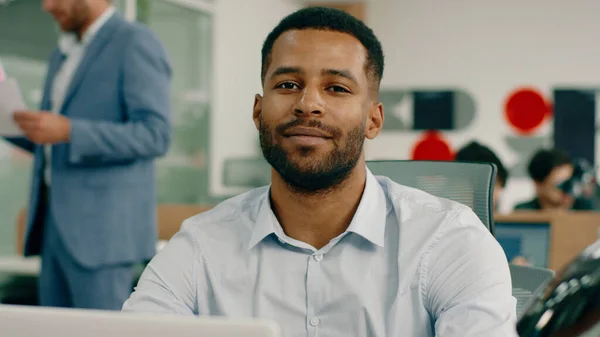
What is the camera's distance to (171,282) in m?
1.16

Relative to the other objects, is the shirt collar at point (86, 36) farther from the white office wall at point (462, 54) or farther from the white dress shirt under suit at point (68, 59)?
the white office wall at point (462, 54)

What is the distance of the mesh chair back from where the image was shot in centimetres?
136


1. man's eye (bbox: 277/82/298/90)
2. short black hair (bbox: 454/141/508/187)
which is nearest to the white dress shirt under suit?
man's eye (bbox: 277/82/298/90)

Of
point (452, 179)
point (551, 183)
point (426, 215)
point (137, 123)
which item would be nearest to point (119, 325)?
point (426, 215)

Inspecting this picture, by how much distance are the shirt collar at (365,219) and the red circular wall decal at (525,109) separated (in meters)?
5.61

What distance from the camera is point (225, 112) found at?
6.07m

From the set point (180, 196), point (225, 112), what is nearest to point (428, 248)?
point (180, 196)

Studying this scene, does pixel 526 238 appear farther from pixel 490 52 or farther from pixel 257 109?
pixel 490 52

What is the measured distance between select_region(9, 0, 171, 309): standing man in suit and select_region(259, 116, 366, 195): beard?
956mm

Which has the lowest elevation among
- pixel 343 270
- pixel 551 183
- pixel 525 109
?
pixel 551 183

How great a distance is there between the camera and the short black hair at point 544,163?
13.5 ft

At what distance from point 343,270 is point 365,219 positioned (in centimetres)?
9

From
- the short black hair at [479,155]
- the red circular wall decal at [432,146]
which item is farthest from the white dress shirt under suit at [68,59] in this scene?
the red circular wall decal at [432,146]

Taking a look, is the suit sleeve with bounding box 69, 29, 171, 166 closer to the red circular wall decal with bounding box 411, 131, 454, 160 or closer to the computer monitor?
the computer monitor
